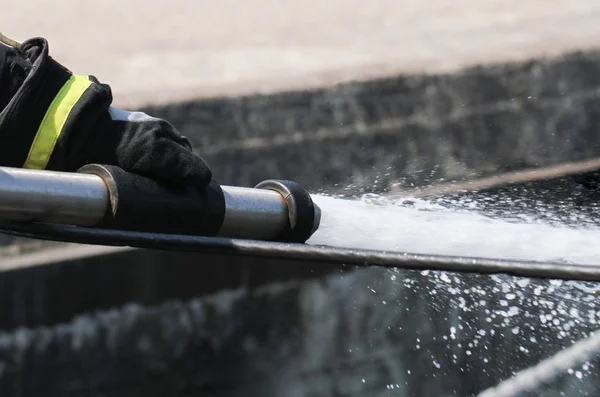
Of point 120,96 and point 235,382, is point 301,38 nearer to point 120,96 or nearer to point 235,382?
point 120,96

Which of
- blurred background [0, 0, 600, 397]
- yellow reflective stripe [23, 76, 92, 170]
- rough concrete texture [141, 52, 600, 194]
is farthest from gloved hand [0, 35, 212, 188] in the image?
rough concrete texture [141, 52, 600, 194]

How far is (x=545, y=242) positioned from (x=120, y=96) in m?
0.75

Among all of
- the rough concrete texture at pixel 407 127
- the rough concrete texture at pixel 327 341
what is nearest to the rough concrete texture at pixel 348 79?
the rough concrete texture at pixel 407 127

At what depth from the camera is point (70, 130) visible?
62cm

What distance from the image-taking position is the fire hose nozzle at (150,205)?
576mm

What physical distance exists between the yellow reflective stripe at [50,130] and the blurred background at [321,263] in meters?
0.61

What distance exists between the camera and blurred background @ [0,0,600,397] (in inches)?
50.6

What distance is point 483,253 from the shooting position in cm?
88

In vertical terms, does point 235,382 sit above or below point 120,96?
below

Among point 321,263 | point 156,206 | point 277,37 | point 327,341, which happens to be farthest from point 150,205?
point 277,37

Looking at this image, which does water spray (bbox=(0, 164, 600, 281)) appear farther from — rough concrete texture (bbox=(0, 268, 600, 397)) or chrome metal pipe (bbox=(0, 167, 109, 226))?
rough concrete texture (bbox=(0, 268, 600, 397))

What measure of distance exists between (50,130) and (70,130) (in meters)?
0.01

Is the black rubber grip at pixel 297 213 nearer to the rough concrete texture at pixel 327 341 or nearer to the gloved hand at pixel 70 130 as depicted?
the gloved hand at pixel 70 130

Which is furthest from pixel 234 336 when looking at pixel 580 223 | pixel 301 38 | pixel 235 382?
pixel 301 38
